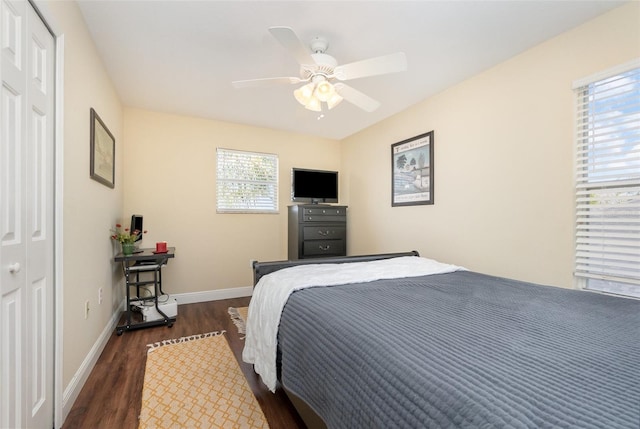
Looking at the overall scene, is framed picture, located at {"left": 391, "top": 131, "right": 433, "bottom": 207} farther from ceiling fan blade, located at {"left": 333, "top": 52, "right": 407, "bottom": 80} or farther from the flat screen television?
ceiling fan blade, located at {"left": 333, "top": 52, "right": 407, "bottom": 80}

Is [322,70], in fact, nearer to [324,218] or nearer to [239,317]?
[324,218]

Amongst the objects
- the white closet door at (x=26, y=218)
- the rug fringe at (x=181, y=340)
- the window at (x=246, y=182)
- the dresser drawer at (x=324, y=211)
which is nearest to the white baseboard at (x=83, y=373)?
the white closet door at (x=26, y=218)

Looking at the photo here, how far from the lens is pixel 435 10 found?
178 centimetres

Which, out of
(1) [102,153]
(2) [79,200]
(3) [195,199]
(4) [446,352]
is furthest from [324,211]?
(4) [446,352]

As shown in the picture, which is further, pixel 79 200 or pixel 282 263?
pixel 282 263

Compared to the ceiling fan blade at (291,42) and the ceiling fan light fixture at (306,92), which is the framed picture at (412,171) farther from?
the ceiling fan blade at (291,42)

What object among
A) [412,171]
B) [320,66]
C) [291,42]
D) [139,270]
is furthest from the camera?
[412,171]

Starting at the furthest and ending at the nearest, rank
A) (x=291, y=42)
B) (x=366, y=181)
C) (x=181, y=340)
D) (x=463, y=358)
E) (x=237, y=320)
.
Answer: (x=366, y=181) → (x=237, y=320) → (x=181, y=340) → (x=291, y=42) → (x=463, y=358)

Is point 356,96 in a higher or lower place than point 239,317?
higher

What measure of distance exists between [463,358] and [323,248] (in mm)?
3189

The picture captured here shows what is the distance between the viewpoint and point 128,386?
1.84 metres

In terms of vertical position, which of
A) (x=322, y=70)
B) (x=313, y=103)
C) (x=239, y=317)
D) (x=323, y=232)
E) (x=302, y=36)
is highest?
(x=302, y=36)

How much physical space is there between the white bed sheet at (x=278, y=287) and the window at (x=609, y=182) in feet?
2.81

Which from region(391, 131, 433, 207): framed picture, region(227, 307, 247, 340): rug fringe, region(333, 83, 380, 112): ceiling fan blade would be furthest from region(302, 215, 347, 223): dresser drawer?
region(333, 83, 380, 112): ceiling fan blade
